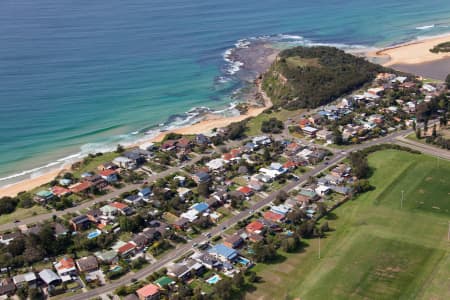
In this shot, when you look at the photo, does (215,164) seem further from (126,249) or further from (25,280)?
(25,280)

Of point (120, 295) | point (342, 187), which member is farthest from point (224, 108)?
point (120, 295)

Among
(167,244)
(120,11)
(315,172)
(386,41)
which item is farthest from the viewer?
(120,11)

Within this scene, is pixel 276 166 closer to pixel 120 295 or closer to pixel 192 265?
pixel 192 265

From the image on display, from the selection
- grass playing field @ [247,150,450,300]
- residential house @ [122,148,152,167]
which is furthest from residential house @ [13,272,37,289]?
residential house @ [122,148,152,167]

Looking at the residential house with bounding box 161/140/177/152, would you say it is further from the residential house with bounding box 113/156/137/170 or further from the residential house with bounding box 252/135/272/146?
the residential house with bounding box 252/135/272/146

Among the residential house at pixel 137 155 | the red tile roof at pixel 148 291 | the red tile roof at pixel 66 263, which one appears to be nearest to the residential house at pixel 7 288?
the red tile roof at pixel 66 263

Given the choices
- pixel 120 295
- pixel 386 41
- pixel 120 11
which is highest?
pixel 120 11
